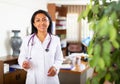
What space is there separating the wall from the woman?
151 cm

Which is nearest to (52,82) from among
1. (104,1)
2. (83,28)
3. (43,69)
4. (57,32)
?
(43,69)

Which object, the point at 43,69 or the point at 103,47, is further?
the point at 43,69

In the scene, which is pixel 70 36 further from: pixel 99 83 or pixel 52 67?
pixel 99 83

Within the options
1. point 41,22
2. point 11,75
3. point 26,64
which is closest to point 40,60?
point 26,64

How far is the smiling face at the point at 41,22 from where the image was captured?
2.13 meters

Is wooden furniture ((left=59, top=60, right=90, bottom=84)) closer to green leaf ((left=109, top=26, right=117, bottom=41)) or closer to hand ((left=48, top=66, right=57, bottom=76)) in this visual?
hand ((left=48, top=66, right=57, bottom=76))

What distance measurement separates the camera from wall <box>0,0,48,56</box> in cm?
357

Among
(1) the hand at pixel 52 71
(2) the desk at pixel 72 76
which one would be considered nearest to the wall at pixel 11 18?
(2) the desk at pixel 72 76

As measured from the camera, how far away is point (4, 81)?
3.13 meters

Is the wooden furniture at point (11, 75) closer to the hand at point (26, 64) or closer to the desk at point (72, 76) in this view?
the desk at point (72, 76)

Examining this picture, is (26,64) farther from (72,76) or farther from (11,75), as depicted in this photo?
(11,75)

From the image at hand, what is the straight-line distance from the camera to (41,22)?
213cm

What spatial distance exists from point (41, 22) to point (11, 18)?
182 cm

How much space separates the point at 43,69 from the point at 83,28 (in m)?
5.32
